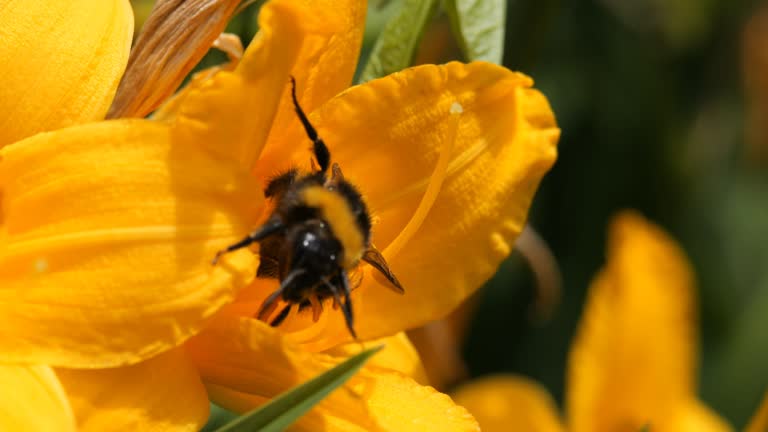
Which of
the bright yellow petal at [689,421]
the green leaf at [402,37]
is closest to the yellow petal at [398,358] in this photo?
the green leaf at [402,37]

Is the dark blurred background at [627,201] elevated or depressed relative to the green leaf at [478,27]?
depressed

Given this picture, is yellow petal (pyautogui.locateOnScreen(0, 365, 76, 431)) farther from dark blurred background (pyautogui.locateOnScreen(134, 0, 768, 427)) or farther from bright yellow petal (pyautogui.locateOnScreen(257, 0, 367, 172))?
dark blurred background (pyautogui.locateOnScreen(134, 0, 768, 427))

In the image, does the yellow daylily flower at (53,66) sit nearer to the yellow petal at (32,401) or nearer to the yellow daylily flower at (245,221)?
the yellow daylily flower at (245,221)

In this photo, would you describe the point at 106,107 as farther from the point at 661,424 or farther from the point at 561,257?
the point at 561,257

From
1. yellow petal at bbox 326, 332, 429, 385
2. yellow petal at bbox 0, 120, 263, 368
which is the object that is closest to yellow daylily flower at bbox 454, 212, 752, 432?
yellow petal at bbox 326, 332, 429, 385

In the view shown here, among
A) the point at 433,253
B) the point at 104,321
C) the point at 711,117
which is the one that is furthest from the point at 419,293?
the point at 711,117

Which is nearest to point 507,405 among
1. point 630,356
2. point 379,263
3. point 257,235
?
point 630,356

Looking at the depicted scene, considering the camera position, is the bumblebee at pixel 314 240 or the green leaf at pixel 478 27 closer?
the bumblebee at pixel 314 240
